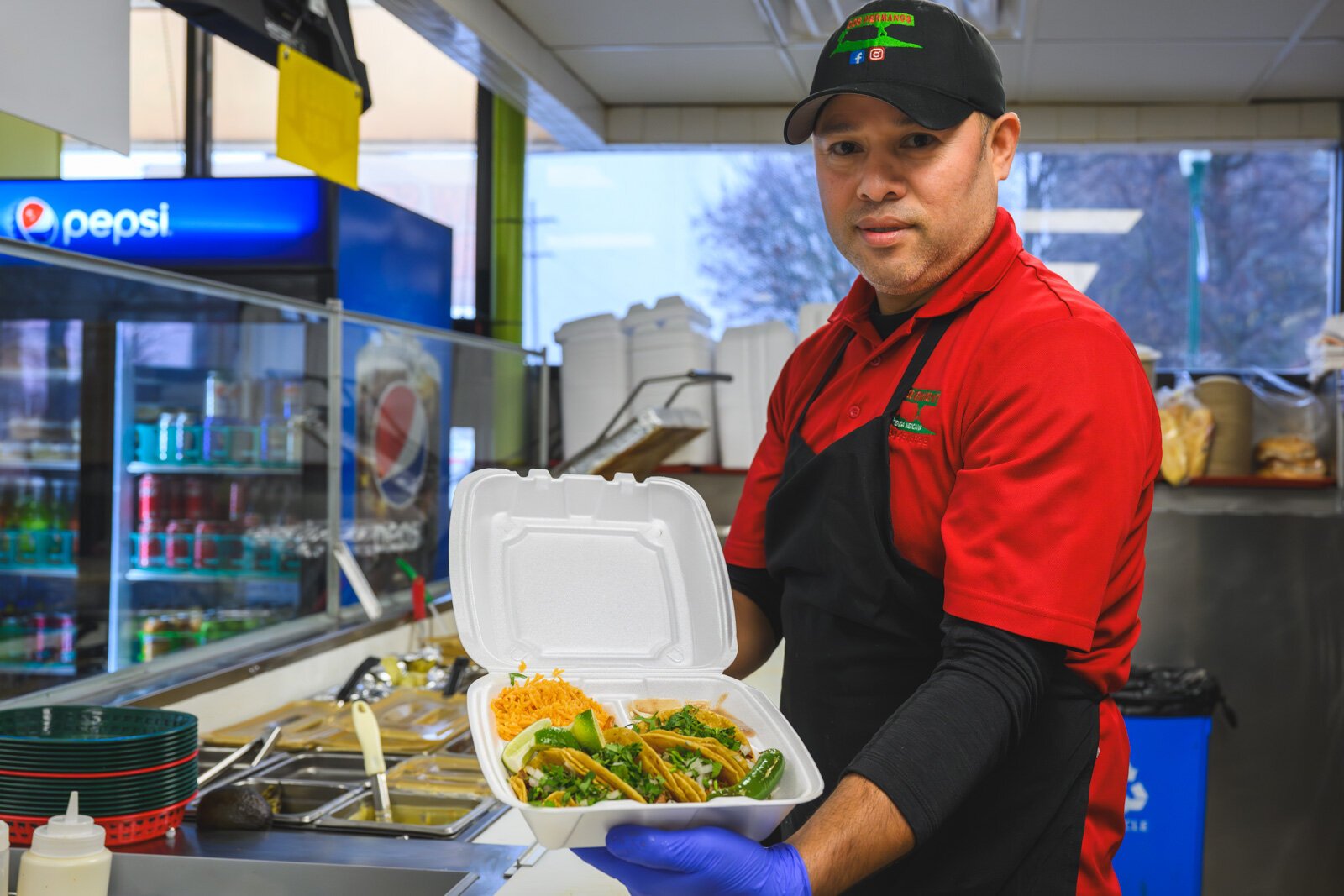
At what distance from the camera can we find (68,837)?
1501mm

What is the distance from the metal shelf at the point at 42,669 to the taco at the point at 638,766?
1.61 m

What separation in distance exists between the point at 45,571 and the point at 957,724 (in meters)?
2.78

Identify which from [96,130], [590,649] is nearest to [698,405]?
[96,130]

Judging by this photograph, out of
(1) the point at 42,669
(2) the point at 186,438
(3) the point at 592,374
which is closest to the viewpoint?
(1) the point at 42,669

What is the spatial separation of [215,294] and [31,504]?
1.29 metres

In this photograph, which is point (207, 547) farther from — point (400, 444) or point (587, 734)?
point (587, 734)

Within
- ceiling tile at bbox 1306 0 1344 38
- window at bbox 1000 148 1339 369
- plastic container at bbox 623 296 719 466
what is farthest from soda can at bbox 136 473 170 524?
ceiling tile at bbox 1306 0 1344 38

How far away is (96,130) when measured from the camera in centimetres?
207

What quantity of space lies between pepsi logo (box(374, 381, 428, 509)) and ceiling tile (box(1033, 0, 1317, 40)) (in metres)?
2.23

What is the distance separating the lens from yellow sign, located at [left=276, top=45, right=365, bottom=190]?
256 centimetres

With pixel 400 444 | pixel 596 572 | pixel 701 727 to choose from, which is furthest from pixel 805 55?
pixel 701 727

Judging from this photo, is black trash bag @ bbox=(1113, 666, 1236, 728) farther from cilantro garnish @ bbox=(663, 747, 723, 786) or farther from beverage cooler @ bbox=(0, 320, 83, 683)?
beverage cooler @ bbox=(0, 320, 83, 683)

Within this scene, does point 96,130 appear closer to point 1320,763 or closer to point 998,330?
point 998,330

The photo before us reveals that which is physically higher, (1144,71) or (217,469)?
(1144,71)
